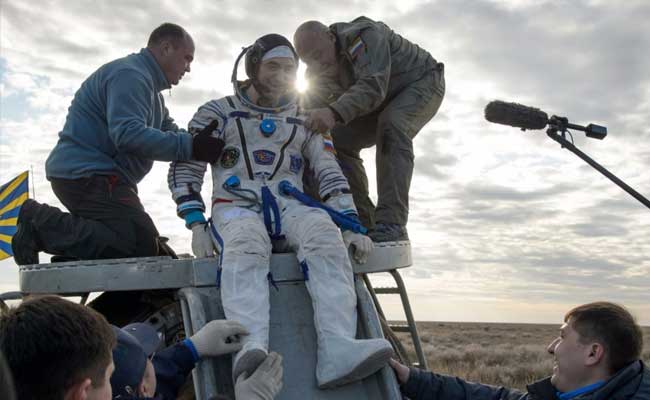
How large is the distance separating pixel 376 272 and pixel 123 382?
2296 millimetres

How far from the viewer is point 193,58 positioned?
5.36 m

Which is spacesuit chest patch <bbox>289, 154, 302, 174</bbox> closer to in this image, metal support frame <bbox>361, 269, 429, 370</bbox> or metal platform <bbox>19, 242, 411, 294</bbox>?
metal platform <bbox>19, 242, 411, 294</bbox>

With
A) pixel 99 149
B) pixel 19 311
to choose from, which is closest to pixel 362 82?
pixel 99 149

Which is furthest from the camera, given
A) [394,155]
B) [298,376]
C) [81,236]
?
[394,155]

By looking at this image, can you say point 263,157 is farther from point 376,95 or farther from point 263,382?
point 263,382

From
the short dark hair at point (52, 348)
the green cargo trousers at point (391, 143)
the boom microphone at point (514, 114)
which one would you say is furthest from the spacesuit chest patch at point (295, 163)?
the short dark hair at point (52, 348)

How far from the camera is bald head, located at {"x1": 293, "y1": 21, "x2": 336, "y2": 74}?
592 cm

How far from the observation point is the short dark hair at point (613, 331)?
3.42m

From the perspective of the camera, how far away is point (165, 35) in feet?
17.0

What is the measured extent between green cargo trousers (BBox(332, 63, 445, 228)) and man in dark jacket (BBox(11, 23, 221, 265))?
5.22 ft

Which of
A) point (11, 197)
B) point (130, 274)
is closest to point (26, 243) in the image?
point (130, 274)

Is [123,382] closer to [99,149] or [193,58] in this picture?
[99,149]

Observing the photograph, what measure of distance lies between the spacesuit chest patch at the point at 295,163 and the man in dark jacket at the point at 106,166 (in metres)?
0.47

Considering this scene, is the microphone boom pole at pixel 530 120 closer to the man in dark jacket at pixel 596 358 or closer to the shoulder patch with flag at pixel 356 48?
the man in dark jacket at pixel 596 358
